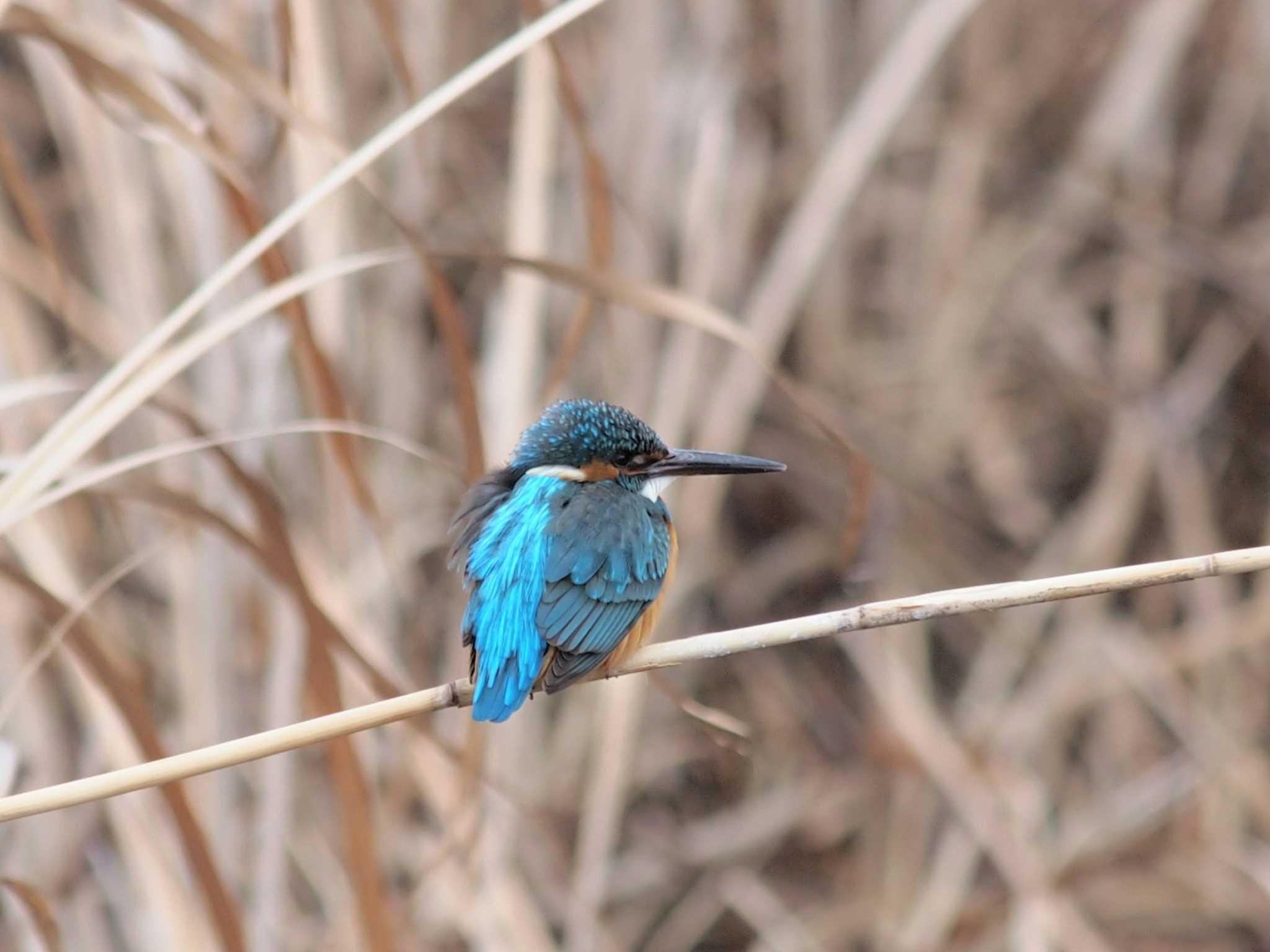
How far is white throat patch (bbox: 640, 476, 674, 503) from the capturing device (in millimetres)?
1694

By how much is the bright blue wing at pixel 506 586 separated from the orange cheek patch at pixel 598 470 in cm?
7

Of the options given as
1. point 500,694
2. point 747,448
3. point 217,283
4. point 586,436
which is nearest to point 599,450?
point 586,436

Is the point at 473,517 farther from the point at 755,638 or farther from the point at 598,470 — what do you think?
the point at 755,638

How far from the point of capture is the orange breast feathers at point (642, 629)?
1501mm

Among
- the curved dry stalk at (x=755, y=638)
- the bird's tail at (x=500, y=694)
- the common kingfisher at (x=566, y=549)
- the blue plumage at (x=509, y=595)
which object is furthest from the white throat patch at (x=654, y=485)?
the curved dry stalk at (x=755, y=638)

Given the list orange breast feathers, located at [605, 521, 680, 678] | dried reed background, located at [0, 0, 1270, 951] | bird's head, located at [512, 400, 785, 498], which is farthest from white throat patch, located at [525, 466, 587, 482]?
dried reed background, located at [0, 0, 1270, 951]

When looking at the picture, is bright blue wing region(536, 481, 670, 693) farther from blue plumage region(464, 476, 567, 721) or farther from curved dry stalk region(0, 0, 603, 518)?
curved dry stalk region(0, 0, 603, 518)

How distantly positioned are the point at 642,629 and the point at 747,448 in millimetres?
1115

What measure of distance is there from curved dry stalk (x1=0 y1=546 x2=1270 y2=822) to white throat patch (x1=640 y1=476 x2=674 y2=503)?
64cm

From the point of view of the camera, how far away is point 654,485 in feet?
5.60

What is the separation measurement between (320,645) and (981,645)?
1844 mm

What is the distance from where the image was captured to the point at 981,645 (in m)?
2.70

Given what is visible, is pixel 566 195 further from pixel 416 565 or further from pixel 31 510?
pixel 31 510

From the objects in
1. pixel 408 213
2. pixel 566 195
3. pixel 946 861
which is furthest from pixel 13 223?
pixel 946 861
